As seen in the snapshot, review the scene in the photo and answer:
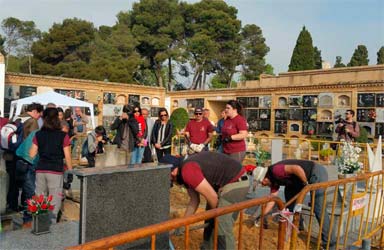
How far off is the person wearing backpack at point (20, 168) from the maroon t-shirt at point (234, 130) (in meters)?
2.85

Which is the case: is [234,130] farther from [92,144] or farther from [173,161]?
[92,144]

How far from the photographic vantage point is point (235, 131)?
5742 millimetres

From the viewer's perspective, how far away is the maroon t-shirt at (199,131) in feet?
23.4

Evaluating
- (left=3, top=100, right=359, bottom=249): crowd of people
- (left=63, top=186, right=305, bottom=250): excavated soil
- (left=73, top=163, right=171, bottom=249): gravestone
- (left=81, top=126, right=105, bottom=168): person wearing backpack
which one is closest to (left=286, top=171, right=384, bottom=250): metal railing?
(left=3, top=100, right=359, bottom=249): crowd of people

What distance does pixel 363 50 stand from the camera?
3897 centimetres

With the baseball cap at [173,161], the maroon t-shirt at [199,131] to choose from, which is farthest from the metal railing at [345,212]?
the maroon t-shirt at [199,131]

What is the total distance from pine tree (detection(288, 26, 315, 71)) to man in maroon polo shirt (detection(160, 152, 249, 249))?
29.3m

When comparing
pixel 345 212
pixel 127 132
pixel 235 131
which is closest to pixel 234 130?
pixel 235 131

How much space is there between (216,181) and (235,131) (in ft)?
7.60

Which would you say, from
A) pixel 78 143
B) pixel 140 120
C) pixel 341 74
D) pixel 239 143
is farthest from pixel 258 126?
pixel 239 143

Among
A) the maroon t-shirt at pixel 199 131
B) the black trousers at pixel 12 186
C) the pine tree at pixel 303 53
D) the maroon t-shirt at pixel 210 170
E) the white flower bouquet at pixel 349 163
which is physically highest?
the pine tree at pixel 303 53

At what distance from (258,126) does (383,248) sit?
14669mm

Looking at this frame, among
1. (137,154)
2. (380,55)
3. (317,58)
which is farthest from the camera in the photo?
(317,58)

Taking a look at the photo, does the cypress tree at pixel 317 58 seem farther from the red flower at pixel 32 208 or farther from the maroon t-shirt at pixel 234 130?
the red flower at pixel 32 208
